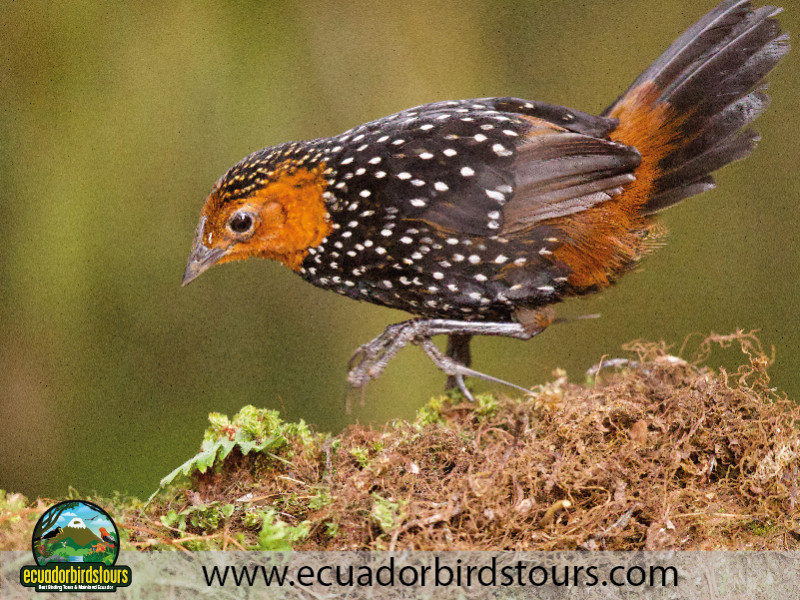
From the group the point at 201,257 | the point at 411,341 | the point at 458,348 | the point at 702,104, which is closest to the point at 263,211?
the point at 201,257

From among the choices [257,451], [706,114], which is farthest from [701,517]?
[706,114]

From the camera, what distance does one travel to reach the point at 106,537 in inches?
71.8

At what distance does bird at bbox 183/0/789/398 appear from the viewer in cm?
259

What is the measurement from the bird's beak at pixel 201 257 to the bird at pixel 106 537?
111 centimetres

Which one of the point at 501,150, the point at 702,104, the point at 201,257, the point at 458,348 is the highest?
the point at 702,104

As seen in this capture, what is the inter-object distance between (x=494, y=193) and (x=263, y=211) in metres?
0.86

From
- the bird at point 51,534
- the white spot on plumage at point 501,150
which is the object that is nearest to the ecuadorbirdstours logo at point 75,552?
the bird at point 51,534

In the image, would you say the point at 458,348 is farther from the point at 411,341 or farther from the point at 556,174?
the point at 556,174

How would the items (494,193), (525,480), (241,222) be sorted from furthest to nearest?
(241,222)
(494,193)
(525,480)

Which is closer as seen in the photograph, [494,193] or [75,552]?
[75,552]

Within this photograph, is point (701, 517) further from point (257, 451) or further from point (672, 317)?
point (672, 317)

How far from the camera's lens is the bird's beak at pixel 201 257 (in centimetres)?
273

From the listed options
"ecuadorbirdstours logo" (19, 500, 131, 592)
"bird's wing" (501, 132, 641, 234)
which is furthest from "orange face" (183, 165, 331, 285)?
"ecuadorbirdstours logo" (19, 500, 131, 592)

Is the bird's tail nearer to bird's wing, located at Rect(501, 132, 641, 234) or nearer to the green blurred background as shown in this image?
bird's wing, located at Rect(501, 132, 641, 234)
